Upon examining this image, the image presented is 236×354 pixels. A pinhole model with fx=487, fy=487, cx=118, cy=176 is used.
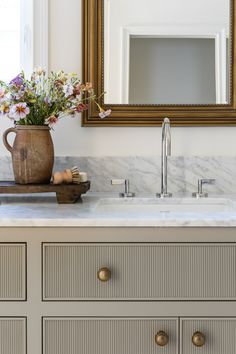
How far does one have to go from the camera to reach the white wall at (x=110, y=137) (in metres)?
1.96

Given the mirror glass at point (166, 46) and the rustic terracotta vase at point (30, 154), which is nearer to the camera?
the rustic terracotta vase at point (30, 154)

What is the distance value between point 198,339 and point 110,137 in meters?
0.92

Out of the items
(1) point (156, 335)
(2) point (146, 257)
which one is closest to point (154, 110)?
(2) point (146, 257)

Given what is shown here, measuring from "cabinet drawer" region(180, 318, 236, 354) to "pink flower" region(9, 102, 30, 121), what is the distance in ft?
2.66

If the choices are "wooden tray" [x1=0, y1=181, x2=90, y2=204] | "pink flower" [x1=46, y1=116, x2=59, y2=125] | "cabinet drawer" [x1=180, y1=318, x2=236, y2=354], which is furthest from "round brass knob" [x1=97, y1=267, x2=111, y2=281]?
"pink flower" [x1=46, y1=116, x2=59, y2=125]

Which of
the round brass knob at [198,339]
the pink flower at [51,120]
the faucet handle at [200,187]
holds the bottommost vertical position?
the round brass knob at [198,339]

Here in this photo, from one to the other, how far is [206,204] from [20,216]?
0.73 meters

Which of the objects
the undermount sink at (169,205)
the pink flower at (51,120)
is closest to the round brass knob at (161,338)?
the undermount sink at (169,205)

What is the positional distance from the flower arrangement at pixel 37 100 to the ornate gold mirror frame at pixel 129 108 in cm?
18

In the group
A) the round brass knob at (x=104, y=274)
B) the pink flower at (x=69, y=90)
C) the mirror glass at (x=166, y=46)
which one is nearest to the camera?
the round brass knob at (x=104, y=274)

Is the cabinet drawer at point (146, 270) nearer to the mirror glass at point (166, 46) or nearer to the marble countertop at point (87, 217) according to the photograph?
the marble countertop at point (87, 217)

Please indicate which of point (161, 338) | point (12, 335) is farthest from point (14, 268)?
point (161, 338)

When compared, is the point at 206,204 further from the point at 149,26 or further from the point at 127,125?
the point at 149,26

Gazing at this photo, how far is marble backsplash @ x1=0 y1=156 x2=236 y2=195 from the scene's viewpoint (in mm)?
1940
